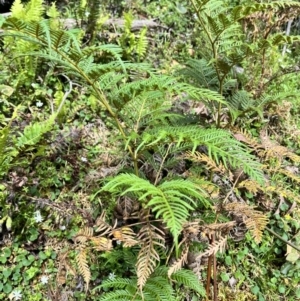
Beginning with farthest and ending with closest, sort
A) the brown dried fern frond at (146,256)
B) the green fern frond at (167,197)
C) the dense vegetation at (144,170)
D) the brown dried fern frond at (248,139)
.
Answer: the brown dried fern frond at (248,139), the dense vegetation at (144,170), the brown dried fern frond at (146,256), the green fern frond at (167,197)

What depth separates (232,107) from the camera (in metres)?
2.73

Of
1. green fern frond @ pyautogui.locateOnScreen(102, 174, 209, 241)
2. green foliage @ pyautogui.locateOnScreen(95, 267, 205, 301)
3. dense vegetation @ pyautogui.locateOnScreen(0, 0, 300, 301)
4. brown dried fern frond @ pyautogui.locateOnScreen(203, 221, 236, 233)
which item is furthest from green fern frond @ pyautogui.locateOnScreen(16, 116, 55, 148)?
brown dried fern frond @ pyautogui.locateOnScreen(203, 221, 236, 233)

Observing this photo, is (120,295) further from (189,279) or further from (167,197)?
(167,197)

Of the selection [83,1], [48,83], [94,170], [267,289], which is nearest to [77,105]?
[48,83]

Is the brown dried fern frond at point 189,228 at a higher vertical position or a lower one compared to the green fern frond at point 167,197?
lower

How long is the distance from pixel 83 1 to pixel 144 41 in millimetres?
640

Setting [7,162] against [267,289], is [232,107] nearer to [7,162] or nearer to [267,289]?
[267,289]

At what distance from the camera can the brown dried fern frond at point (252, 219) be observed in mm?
2033

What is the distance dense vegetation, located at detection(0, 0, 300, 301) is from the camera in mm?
2033

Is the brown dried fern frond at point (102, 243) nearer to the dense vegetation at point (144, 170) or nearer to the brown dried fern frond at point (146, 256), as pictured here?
the dense vegetation at point (144, 170)

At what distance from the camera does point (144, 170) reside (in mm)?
2633

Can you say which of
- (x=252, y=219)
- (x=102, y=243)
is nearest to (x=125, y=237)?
(x=102, y=243)

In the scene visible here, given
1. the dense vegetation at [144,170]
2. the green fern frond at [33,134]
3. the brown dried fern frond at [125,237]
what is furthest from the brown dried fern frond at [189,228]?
the green fern frond at [33,134]

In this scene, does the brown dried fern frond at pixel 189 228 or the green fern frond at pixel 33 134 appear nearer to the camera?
the brown dried fern frond at pixel 189 228
